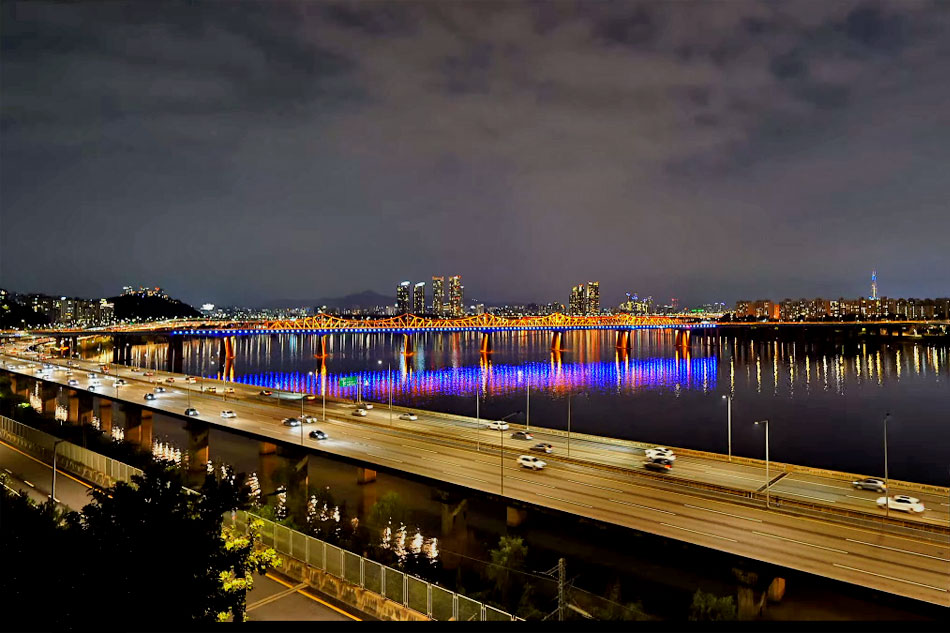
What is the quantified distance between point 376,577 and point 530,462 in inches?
651

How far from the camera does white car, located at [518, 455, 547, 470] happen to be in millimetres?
32250

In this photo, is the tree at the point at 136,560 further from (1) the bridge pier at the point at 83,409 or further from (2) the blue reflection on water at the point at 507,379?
(2) the blue reflection on water at the point at 507,379

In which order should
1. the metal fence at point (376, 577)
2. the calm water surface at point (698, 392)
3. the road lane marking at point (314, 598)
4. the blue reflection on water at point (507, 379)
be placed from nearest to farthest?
the metal fence at point (376, 577) → the road lane marking at point (314, 598) → the calm water surface at point (698, 392) → the blue reflection on water at point (507, 379)

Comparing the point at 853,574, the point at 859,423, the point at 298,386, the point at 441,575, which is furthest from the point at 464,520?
the point at 298,386

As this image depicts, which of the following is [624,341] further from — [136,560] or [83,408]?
[136,560]

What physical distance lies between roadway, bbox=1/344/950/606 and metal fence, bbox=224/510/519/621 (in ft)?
33.7

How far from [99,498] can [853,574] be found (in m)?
21.2

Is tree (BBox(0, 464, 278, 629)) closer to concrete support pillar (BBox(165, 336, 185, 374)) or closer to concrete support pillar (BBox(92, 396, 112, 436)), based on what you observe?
concrete support pillar (BBox(92, 396, 112, 436))

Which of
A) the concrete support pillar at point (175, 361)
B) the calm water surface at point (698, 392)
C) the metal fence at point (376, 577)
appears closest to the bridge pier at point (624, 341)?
the calm water surface at point (698, 392)

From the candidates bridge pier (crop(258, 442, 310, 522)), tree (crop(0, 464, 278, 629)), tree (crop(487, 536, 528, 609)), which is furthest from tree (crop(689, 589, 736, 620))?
bridge pier (crop(258, 442, 310, 522))

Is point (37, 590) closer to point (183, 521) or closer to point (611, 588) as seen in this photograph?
point (183, 521)

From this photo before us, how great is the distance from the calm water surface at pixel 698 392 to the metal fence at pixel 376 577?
2914 cm

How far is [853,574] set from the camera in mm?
19078

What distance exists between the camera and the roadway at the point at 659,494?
66.0ft
